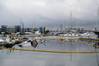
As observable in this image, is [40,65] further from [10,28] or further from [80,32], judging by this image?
[80,32]

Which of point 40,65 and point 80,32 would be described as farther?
point 80,32

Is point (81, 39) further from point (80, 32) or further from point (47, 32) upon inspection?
point (47, 32)

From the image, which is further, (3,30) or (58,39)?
(58,39)

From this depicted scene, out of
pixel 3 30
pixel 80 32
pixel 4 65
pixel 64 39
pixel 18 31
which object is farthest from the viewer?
pixel 80 32

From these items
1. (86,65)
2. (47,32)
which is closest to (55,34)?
(47,32)

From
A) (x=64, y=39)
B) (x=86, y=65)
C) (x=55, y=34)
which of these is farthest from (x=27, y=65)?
(x=55, y=34)

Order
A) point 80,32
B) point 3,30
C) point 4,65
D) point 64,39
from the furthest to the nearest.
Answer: point 80,32
point 64,39
point 3,30
point 4,65

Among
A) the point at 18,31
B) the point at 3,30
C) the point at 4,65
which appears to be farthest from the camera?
the point at 18,31

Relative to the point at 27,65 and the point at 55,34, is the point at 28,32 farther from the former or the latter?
the point at 27,65
